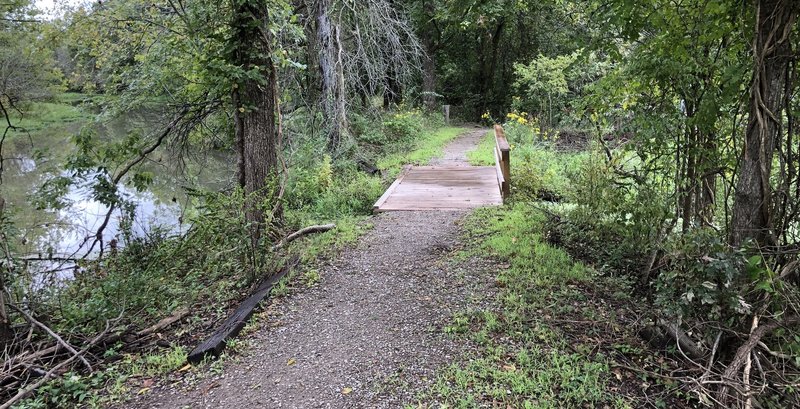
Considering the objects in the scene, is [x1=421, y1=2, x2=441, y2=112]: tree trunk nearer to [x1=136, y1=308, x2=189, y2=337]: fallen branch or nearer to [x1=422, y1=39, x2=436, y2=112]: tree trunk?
[x1=422, y1=39, x2=436, y2=112]: tree trunk

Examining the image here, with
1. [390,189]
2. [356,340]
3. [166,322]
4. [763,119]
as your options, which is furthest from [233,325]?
[390,189]

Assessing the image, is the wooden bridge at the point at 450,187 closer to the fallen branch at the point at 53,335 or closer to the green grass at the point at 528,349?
the green grass at the point at 528,349

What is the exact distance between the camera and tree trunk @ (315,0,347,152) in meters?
10.0

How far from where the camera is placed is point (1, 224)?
443cm

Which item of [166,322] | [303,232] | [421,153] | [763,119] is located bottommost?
[166,322]

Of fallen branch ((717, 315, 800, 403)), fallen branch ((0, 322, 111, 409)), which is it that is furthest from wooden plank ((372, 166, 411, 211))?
fallen branch ((717, 315, 800, 403))

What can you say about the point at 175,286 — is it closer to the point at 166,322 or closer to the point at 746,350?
the point at 166,322

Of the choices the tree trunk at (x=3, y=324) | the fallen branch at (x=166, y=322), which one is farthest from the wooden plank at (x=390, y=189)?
the tree trunk at (x=3, y=324)

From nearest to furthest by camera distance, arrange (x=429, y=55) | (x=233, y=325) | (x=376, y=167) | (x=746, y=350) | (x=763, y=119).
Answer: (x=746, y=350) < (x=763, y=119) < (x=233, y=325) < (x=376, y=167) < (x=429, y=55)

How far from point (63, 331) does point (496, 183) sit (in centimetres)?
723

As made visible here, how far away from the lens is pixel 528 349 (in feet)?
11.6

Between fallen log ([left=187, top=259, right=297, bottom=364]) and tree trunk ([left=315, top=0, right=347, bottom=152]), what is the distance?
6.14 meters

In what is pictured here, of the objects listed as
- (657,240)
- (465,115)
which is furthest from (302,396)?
(465,115)

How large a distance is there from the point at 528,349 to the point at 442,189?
563 centimetres
